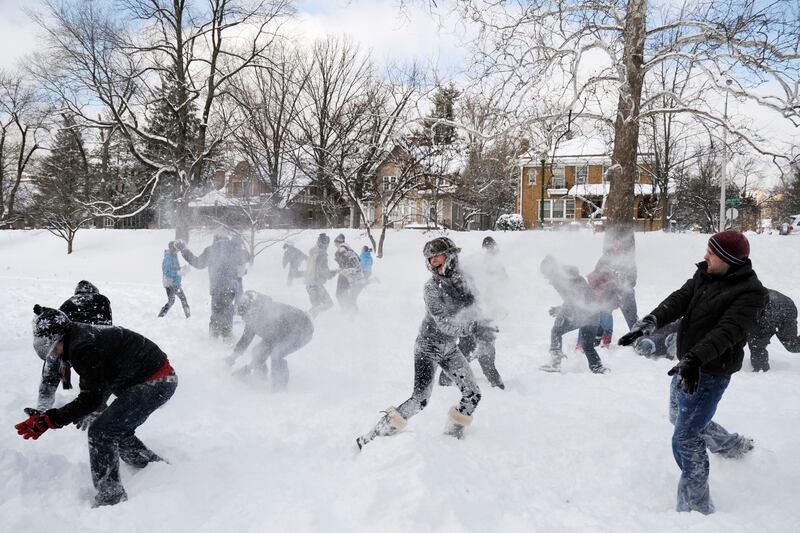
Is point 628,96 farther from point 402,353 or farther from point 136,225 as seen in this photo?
point 136,225

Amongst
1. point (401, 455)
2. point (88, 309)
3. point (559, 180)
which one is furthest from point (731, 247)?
point (559, 180)

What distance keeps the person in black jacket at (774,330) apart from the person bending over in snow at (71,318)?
6975 millimetres

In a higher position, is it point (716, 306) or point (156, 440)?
point (716, 306)

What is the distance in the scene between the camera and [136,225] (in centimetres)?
3753

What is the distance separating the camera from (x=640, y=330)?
130 inches

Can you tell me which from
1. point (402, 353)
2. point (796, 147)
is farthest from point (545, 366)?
point (796, 147)

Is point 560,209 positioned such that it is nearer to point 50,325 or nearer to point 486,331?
point 486,331

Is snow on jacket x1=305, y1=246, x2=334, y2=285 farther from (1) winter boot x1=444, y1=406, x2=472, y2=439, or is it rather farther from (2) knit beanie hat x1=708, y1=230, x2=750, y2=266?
(2) knit beanie hat x1=708, y1=230, x2=750, y2=266

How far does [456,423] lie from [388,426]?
22.0 inches

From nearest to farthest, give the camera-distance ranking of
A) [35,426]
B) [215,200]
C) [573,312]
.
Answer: [35,426] → [573,312] → [215,200]

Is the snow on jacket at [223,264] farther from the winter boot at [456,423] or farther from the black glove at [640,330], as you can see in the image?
the black glove at [640,330]

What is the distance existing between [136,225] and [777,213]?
211ft

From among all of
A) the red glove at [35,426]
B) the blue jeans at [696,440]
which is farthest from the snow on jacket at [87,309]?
the blue jeans at [696,440]

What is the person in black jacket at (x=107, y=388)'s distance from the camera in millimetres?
3162
